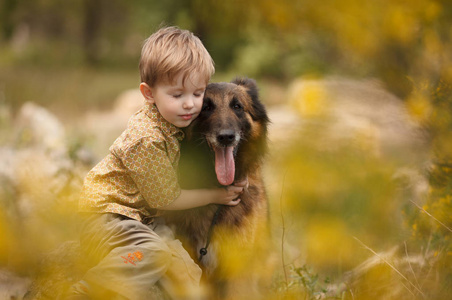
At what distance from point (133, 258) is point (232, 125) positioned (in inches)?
40.7

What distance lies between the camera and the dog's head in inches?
120

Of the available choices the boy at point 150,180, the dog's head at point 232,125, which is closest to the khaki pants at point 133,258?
the boy at point 150,180

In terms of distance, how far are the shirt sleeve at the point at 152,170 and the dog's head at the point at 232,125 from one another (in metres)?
0.40

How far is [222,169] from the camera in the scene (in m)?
3.13

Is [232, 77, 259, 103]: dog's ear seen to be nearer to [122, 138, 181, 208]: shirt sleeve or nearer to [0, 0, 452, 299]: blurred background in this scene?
[0, 0, 452, 299]: blurred background

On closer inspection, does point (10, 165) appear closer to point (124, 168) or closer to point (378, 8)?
point (124, 168)

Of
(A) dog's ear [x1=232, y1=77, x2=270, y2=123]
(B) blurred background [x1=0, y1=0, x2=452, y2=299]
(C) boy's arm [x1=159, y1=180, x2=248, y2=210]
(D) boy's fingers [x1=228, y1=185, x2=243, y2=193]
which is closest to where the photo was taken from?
(B) blurred background [x1=0, y1=0, x2=452, y2=299]

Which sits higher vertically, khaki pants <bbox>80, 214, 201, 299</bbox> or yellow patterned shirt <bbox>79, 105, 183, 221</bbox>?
yellow patterned shirt <bbox>79, 105, 183, 221</bbox>

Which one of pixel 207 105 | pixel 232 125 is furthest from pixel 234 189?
pixel 207 105

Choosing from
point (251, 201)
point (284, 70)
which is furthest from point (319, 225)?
point (284, 70)

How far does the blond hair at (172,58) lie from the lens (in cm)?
273

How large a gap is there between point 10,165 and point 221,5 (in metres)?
4.62

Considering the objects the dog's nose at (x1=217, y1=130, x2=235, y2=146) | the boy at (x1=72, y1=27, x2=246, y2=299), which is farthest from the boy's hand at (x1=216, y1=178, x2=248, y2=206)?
Answer: the dog's nose at (x1=217, y1=130, x2=235, y2=146)

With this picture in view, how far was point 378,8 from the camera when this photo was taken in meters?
1.73
